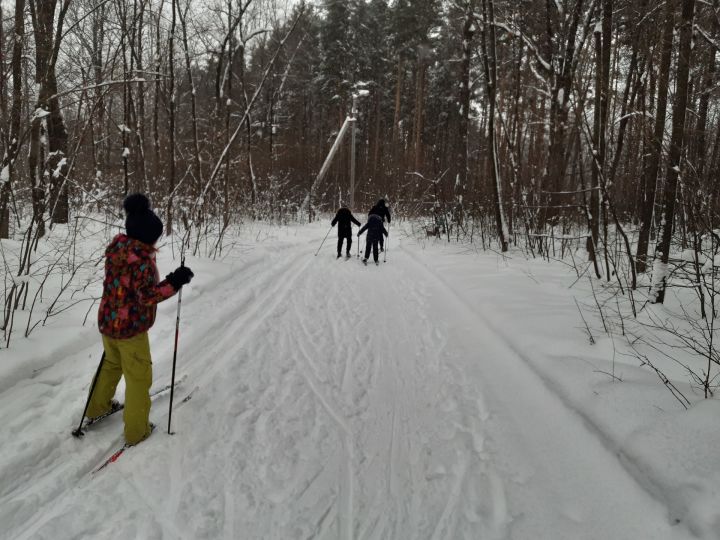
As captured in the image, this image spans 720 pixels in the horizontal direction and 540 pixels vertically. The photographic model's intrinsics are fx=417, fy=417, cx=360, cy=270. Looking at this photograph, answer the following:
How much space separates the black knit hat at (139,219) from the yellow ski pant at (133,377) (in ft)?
2.54

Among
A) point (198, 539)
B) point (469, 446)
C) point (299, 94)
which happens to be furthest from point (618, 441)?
point (299, 94)

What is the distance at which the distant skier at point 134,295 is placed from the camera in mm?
3090

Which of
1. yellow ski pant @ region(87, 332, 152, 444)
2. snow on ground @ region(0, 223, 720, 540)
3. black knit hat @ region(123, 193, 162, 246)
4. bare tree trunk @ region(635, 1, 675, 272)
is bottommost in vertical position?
snow on ground @ region(0, 223, 720, 540)

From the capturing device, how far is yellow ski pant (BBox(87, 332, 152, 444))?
3.16 metres

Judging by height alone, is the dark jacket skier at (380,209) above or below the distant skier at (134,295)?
above

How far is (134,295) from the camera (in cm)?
312

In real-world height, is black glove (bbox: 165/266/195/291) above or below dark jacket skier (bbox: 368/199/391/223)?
below

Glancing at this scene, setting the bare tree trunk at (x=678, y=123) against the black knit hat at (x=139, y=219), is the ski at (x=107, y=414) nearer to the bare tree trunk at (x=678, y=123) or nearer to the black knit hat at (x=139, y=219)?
the black knit hat at (x=139, y=219)

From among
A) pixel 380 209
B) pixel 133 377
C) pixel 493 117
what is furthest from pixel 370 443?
pixel 380 209

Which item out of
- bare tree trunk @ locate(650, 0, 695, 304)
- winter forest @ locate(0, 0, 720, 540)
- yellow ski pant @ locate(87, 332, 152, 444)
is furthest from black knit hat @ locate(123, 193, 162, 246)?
bare tree trunk @ locate(650, 0, 695, 304)

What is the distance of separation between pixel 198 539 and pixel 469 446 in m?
2.03

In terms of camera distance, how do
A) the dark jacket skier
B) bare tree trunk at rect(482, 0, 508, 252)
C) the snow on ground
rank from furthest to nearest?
1. the dark jacket skier
2. bare tree trunk at rect(482, 0, 508, 252)
3. the snow on ground

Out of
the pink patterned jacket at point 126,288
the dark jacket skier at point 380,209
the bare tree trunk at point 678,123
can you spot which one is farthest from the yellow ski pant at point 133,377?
the dark jacket skier at point 380,209

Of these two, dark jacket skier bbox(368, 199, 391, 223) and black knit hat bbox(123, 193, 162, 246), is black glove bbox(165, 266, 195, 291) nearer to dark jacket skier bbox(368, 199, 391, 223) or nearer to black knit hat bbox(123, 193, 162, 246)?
black knit hat bbox(123, 193, 162, 246)
